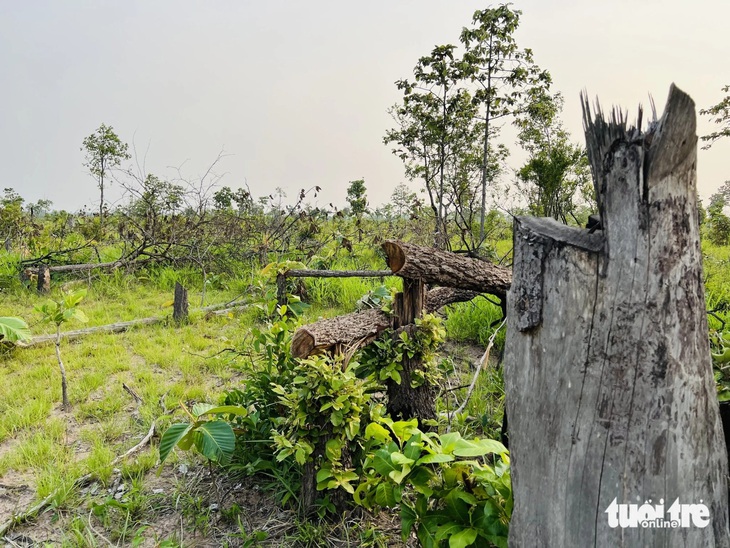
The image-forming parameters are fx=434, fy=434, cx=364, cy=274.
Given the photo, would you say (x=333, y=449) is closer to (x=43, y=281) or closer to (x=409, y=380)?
(x=409, y=380)

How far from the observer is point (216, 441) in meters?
1.92

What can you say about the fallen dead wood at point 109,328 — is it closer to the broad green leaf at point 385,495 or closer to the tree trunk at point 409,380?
the tree trunk at point 409,380

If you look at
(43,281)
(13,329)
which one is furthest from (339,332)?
(43,281)

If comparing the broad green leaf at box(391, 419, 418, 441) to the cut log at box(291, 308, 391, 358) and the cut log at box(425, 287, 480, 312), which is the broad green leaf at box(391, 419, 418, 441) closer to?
the cut log at box(291, 308, 391, 358)

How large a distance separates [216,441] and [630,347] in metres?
1.66

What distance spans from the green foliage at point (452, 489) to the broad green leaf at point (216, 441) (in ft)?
2.14

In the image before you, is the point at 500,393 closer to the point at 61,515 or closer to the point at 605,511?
the point at 605,511

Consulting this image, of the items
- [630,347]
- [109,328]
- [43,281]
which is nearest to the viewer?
[630,347]

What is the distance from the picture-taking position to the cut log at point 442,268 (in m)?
2.36

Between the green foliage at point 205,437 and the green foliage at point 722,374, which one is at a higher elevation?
the green foliage at point 722,374

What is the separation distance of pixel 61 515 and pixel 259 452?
1.05 meters

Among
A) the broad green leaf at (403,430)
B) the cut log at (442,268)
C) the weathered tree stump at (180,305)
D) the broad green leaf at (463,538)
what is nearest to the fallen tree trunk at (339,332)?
the cut log at (442,268)

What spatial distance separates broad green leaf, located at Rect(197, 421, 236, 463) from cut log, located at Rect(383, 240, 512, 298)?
3.85 feet

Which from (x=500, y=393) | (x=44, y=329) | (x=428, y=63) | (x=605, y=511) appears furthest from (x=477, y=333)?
(x=428, y=63)
